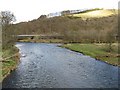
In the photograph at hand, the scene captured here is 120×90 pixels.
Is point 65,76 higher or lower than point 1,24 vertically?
lower

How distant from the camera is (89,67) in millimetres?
54031

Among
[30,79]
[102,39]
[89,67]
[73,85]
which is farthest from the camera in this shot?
[102,39]

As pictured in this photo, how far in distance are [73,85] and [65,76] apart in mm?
6836

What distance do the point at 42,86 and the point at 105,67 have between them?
19701 mm

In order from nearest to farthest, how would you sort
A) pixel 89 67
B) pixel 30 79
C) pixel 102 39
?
pixel 30 79 < pixel 89 67 < pixel 102 39

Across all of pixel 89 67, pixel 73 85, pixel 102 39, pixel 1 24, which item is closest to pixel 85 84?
pixel 73 85

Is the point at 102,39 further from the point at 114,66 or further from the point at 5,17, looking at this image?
the point at 114,66

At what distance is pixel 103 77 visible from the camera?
44062mm

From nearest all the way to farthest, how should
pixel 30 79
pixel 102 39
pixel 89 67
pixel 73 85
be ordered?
pixel 73 85
pixel 30 79
pixel 89 67
pixel 102 39

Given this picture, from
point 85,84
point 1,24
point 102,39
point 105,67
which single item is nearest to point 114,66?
point 105,67

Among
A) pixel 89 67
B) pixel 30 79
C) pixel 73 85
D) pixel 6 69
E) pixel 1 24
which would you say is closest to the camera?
pixel 73 85

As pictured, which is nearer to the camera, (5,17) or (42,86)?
(42,86)

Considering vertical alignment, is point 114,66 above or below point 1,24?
below

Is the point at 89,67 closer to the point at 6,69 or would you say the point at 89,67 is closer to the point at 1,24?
the point at 6,69
